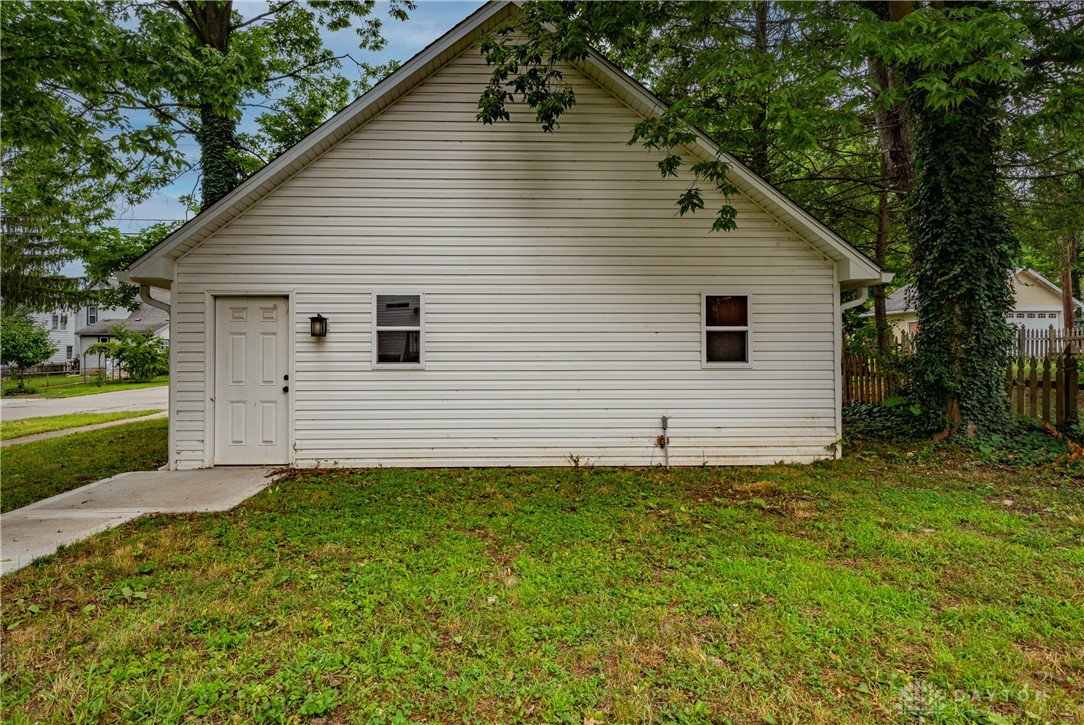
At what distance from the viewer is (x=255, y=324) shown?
21.1 feet

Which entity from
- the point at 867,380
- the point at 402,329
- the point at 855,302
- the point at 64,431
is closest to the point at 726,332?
the point at 855,302

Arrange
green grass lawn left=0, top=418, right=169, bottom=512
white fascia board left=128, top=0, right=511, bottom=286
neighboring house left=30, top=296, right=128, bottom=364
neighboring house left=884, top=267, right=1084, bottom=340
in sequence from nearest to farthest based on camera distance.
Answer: green grass lawn left=0, top=418, right=169, bottom=512, white fascia board left=128, top=0, right=511, bottom=286, neighboring house left=884, top=267, right=1084, bottom=340, neighboring house left=30, top=296, right=128, bottom=364

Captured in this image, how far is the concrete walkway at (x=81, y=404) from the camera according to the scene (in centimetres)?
1339

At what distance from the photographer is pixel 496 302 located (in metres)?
6.54

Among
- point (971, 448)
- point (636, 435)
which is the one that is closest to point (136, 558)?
point (636, 435)

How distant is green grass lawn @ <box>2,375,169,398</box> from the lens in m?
→ 18.8

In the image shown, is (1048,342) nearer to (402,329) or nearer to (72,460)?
(402,329)

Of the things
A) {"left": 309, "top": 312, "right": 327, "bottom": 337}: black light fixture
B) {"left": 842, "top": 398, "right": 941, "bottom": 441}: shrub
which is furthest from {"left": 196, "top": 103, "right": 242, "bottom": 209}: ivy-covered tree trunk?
{"left": 842, "top": 398, "right": 941, "bottom": 441}: shrub

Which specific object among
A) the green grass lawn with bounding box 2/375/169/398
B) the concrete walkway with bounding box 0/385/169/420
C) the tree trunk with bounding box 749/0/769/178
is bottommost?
the concrete walkway with bounding box 0/385/169/420

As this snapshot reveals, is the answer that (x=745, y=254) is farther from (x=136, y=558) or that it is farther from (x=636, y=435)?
(x=136, y=558)

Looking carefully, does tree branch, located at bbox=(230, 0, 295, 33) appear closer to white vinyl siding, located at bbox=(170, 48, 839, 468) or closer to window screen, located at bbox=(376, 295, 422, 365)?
white vinyl siding, located at bbox=(170, 48, 839, 468)

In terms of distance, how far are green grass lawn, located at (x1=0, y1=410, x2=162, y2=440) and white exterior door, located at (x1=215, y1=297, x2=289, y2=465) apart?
23.1ft

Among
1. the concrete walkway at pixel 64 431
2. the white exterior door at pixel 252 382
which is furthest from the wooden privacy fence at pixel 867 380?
the concrete walkway at pixel 64 431

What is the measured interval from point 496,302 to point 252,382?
3499 millimetres
